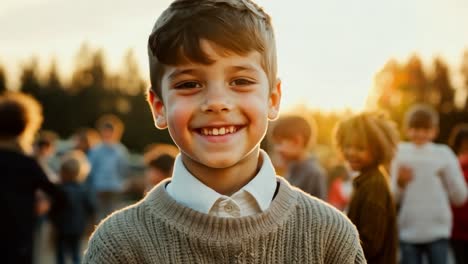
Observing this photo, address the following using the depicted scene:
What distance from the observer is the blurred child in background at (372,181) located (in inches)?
181

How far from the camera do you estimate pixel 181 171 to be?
2352 millimetres

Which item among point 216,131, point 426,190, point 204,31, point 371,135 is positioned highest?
point 204,31

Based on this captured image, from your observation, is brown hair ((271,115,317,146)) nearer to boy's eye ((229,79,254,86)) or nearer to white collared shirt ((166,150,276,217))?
white collared shirt ((166,150,276,217))

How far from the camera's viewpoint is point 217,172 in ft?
7.61

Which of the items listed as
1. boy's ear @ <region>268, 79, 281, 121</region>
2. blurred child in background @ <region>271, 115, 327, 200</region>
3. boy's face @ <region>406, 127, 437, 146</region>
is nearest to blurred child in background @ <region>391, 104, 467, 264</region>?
boy's face @ <region>406, 127, 437, 146</region>

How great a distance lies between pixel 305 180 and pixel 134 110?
44250 millimetres

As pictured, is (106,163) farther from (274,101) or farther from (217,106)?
(217,106)

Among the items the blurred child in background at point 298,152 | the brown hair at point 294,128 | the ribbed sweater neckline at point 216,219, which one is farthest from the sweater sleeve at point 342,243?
the brown hair at point 294,128

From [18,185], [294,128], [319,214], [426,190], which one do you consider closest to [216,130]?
[319,214]

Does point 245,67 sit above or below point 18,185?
above

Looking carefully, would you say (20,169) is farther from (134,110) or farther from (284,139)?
(134,110)

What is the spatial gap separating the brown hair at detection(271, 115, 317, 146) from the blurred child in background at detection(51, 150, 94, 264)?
441cm

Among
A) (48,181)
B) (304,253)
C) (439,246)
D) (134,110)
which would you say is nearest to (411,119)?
(439,246)

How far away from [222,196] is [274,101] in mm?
389
